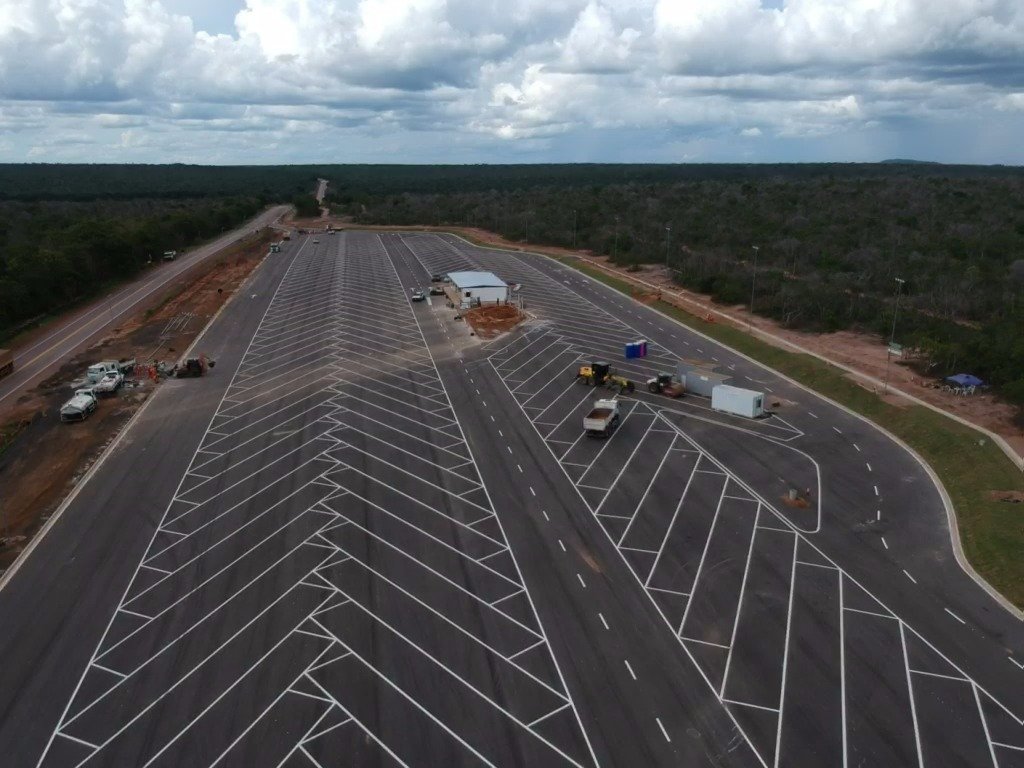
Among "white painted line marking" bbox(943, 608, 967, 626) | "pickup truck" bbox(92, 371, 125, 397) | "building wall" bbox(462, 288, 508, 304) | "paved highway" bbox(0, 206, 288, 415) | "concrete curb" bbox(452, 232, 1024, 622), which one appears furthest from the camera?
"building wall" bbox(462, 288, 508, 304)

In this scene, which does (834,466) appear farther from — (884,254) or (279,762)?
(884,254)

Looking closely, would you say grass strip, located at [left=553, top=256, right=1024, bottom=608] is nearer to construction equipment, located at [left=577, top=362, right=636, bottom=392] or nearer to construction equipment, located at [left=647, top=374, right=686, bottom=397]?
construction equipment, located at [left=647, top=374, right=686, bottom=397]

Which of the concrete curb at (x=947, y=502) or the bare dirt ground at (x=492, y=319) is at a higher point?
the concrete curb at (x=947, y=502)

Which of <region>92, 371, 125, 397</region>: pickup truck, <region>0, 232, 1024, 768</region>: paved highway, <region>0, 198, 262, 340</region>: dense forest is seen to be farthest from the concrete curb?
<region>0, 198, 262, 340</region>: dense forest

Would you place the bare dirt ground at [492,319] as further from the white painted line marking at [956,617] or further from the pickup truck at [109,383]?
the white painted line marking at [956,617]

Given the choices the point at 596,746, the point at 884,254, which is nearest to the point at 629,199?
the point at 884,254

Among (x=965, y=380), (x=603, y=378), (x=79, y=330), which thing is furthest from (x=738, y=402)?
(x=79, y=330)

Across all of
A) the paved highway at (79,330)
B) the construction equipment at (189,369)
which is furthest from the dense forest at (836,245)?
the paved highway at (79,330)
